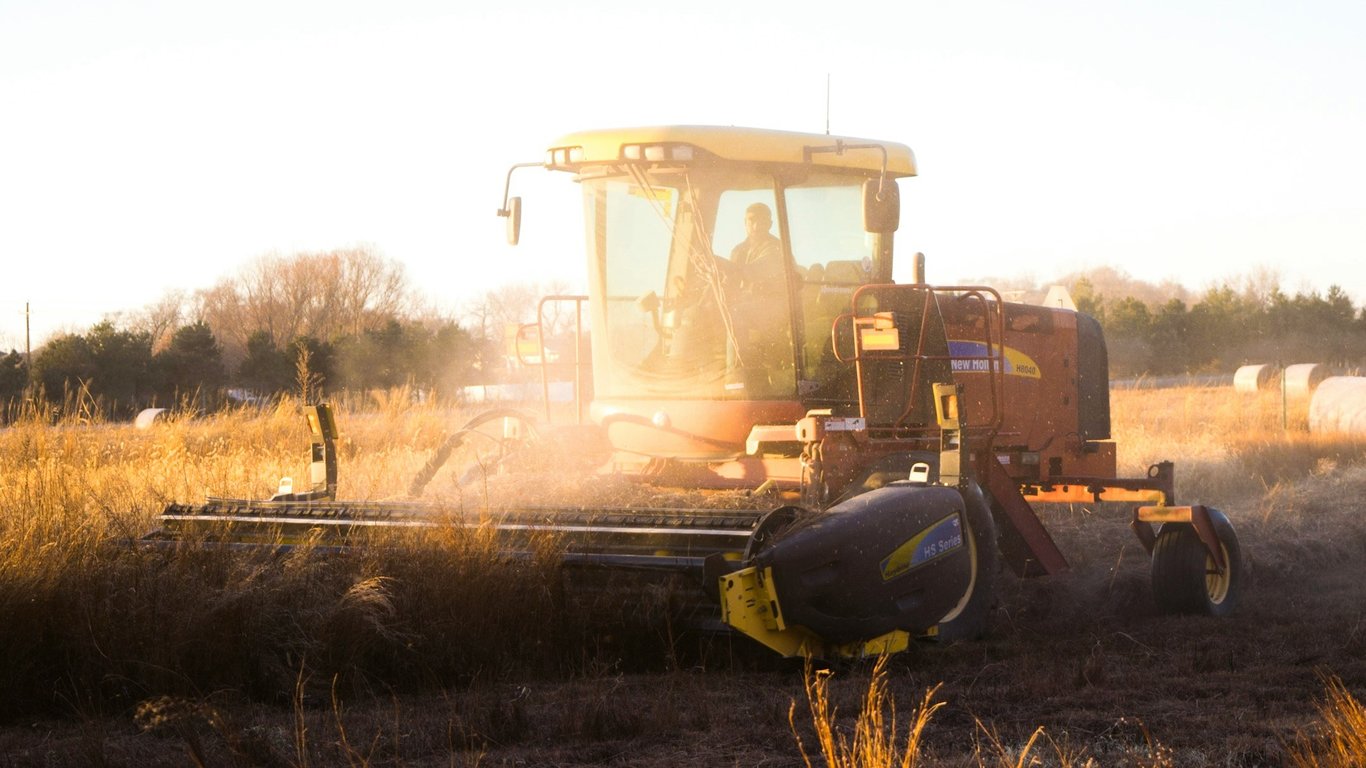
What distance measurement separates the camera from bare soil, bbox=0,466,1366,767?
4754 millimetres

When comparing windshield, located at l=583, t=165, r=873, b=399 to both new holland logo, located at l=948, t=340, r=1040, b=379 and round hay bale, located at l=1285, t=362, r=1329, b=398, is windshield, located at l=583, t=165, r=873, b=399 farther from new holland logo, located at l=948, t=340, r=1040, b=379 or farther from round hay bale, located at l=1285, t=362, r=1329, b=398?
round hay bale, located at l=1285, t=362, r=1329, b=398

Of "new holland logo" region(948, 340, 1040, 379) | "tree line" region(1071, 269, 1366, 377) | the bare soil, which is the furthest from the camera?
"tree line" region(1071, 269, 1366, 377)

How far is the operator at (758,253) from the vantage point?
8648 mm

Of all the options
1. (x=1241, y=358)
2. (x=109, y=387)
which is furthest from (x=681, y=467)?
(x=1241, y=358)

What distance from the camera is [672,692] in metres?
5.76

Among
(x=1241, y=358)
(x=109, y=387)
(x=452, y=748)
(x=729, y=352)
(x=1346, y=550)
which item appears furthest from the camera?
(x=1241, y=358)

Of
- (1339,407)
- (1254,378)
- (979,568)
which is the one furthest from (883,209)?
(1254,378)

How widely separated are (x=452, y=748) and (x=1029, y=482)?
5681 mm

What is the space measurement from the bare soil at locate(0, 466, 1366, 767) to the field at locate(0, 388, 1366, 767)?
0.05ft

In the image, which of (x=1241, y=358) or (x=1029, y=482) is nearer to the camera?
(x=1029, y=482)

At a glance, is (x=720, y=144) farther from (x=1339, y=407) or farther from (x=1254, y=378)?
(x=1254, y=378)

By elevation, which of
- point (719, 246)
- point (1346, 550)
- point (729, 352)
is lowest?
point (1346, 550)

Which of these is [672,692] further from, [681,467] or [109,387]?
[109,387]

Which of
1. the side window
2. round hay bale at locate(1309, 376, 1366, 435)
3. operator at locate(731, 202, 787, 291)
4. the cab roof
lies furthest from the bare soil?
round hay bale at locate(1309, 376, 1366, 435)
